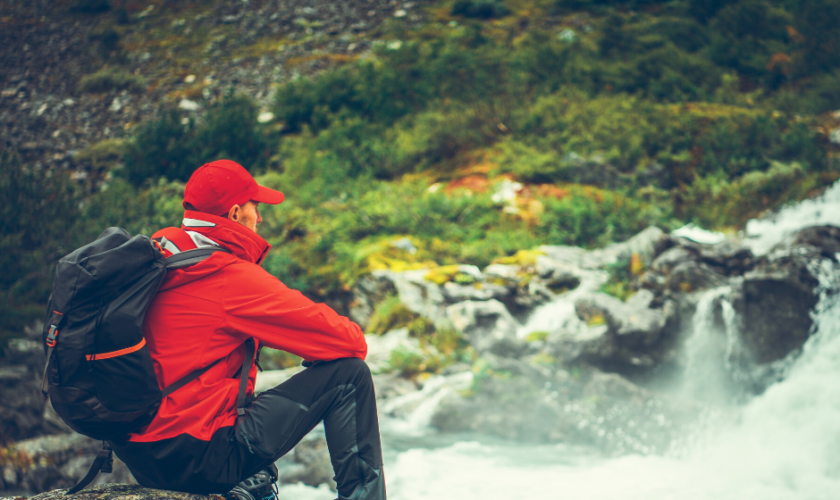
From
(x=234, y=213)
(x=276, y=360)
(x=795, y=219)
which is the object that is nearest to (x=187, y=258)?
(x=234, y=213)

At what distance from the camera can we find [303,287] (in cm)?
858

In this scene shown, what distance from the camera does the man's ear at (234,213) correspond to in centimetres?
223

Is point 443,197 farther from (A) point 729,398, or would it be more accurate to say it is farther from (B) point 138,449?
(B) point 138,449

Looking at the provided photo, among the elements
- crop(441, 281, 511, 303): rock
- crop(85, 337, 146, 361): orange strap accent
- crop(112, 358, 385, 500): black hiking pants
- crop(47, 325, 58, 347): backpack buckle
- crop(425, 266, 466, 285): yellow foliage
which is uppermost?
crop(47, 325, 58, 347): backpack buckle

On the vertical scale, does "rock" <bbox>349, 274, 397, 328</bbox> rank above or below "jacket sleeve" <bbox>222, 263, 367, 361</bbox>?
below

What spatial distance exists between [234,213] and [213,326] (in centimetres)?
50

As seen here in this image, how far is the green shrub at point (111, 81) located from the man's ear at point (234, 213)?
17174mm

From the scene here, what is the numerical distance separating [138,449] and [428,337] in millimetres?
5463

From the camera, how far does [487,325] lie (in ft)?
23.7

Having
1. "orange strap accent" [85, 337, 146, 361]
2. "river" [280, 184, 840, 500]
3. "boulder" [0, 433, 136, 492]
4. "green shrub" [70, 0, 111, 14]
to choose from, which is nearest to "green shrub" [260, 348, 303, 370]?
"river" [280, 184, 840, 500]

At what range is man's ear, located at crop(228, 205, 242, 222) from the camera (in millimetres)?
2227

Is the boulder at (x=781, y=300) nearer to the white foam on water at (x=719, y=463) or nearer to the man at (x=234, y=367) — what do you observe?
the white foam on water at (x=719, y=463)

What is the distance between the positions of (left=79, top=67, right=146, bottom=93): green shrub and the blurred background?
74 millimetres

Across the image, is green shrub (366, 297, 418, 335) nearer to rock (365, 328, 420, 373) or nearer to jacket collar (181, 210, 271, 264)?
rock (365, 328, 420, 373)
